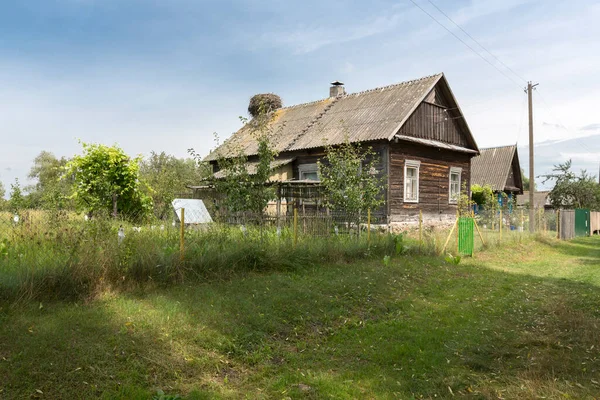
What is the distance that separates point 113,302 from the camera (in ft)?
19.4

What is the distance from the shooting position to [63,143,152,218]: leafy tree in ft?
41.2

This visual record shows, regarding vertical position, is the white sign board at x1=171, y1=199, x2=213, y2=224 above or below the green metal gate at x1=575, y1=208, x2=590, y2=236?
above

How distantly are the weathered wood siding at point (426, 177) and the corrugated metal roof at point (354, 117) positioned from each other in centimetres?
122

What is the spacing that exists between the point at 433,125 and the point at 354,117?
3.57 meters

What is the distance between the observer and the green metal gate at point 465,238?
13.7 m

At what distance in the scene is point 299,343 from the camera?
5746 millimetres

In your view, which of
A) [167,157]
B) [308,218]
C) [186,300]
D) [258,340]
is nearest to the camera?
[258,340]

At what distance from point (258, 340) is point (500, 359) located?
295cm

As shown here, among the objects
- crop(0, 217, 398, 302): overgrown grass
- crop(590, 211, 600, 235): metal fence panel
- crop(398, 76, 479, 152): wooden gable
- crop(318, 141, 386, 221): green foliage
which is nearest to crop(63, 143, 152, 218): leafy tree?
crop(0, 217, 398, 302): overgrown grass

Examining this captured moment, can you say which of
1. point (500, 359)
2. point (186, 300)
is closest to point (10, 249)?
point (186, 300)

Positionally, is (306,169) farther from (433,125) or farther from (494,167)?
(494,167)

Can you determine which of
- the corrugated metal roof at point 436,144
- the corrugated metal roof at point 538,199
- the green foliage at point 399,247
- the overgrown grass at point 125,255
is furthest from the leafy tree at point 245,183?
the corrugated metal roof at point 538,199

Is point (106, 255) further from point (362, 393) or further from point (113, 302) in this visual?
point (362, 393)

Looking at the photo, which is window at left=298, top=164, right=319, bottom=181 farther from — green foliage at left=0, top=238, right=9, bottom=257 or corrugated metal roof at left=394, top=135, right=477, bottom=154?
green foliage at left=0, top=238, right=9, bottom=257
